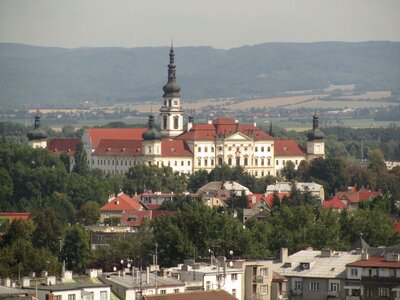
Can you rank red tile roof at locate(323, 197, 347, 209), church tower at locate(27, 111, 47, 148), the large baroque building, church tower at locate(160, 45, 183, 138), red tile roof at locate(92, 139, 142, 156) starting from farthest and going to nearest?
church tower at locate(27, 111, 47, 148) → church tower at locate(160, 45, 183, 138) → red tile roof at locate(92, 139, 142, 156) → the large baroque building → red tile roof at locate(323, 197, 347, 209)

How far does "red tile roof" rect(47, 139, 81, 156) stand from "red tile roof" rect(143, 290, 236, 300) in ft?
400

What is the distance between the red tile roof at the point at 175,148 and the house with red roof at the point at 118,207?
44.4m

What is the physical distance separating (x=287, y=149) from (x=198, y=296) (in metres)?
118

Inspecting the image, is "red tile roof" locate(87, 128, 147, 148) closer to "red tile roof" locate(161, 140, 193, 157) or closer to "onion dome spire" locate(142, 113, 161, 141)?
"red tile roof" locate(161, 140, 193, 157)

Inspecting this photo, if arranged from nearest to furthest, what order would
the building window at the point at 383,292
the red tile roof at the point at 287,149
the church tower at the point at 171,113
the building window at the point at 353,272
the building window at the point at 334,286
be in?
the building window at the point at 383,292, the building window at the point at 353,272, the building window at the point at 334,286, the red tile roof at the point at 287,149, the church tower at the point at 171,113

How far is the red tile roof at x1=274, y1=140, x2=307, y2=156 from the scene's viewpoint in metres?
162

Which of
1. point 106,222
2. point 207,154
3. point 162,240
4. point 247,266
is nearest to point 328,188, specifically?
point 207,154

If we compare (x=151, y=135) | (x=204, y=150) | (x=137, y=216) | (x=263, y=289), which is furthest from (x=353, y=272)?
(x=204, y=150)

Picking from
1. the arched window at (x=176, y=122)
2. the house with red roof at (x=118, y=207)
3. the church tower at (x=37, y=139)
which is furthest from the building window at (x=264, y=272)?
the church tower at (x=37, y=139)

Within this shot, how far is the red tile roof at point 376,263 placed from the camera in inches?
1949

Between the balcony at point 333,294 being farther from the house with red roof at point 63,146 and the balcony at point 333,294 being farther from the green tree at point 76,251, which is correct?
the house with red roof at point 63,146

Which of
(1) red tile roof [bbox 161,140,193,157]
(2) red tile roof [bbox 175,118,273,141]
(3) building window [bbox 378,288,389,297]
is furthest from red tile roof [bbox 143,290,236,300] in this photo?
(2) red tile roof [bbox 175,118,273,141]

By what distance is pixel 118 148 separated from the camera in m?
162

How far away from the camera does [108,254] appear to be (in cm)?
Answer: 6969
